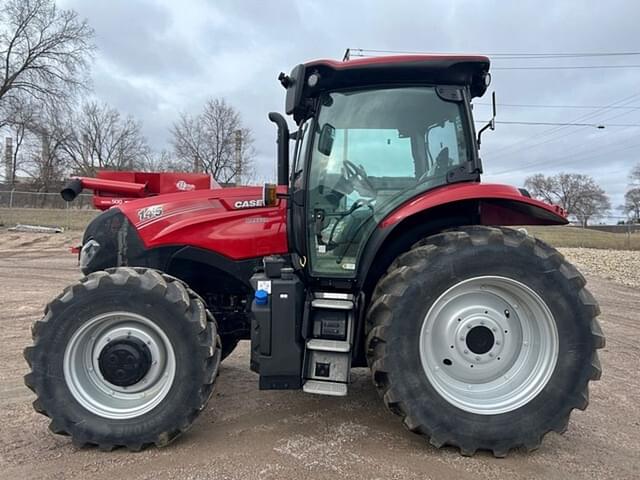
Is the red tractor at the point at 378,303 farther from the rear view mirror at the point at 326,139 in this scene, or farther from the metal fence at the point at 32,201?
the metal fence at the point at 32,201

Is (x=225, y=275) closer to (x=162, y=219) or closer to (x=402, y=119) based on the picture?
(x=162, y=219)

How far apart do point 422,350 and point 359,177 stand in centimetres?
122

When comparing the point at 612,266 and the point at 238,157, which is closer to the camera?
the point at 612,266

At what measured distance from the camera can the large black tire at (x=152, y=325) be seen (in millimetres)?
2908

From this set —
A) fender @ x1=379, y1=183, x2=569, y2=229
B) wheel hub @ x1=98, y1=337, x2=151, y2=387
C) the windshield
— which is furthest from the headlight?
fender @ x1=379, y1=183, x2=569, y2=229

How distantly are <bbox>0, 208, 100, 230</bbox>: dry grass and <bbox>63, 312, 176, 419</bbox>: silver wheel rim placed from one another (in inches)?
779

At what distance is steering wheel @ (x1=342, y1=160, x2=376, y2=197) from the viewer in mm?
3289

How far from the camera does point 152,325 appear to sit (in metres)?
2.99

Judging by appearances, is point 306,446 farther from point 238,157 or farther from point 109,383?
point 238,157

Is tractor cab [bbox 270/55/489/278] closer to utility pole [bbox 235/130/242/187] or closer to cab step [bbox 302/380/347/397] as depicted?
cab step [bbox 302/380/347/397]

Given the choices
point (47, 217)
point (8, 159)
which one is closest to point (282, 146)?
point (47, 217)

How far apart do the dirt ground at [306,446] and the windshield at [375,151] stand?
1109 mm

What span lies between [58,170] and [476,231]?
47.8 meters

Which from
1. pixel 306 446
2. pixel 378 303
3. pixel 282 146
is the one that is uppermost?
pixel 282 146
